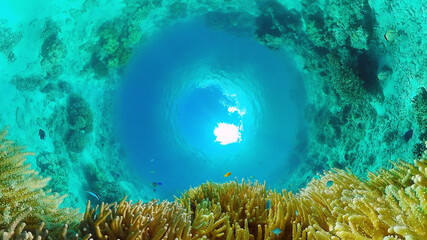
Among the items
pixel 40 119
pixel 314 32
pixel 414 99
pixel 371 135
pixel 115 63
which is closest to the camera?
pixel 414 99

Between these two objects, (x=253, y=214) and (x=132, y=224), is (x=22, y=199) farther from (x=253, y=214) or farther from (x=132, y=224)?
(x=253, y=214)

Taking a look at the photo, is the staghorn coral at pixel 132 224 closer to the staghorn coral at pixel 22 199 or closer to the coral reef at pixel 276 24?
the staghorn coral at pixel 22 199

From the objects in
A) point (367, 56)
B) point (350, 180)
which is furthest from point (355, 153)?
point (350, 180)

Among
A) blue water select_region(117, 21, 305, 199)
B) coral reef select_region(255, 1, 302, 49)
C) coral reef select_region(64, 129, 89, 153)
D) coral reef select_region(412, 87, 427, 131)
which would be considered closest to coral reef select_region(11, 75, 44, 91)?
coral reef select_region(64, 129, 89, 153)

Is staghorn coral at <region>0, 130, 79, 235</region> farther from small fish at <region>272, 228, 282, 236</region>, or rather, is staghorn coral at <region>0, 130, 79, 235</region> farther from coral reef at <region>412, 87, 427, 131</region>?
coral reef at <region>412, 87, 427, 131</region>

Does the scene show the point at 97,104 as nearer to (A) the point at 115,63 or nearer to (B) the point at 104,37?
(A) the point at 115,63

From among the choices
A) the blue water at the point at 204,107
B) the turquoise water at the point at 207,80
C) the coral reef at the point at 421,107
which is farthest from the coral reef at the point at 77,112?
the coral reef at the point at 421,107
